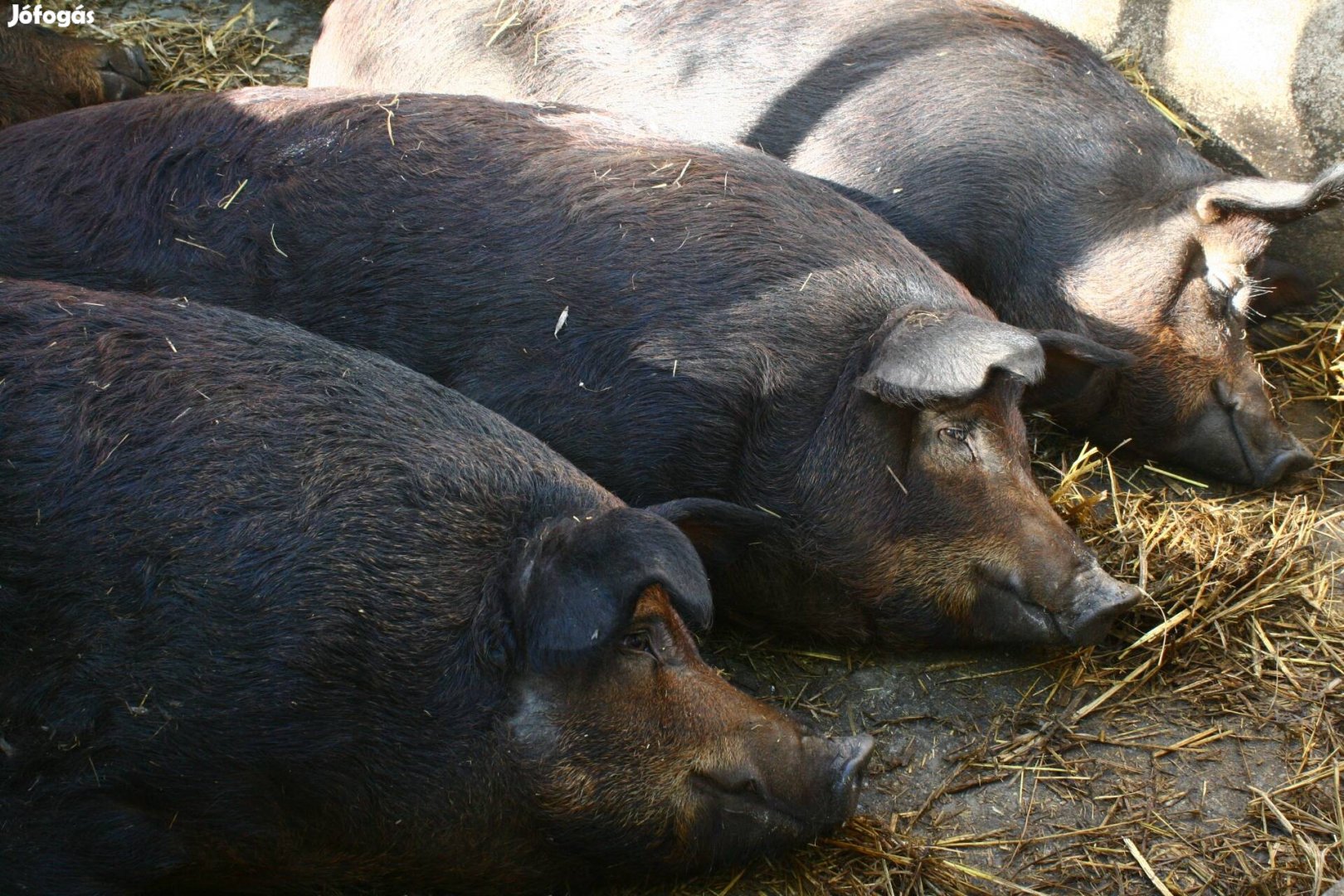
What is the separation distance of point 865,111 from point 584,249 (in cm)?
171

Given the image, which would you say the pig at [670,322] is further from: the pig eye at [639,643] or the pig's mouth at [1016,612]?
the pig eye at [639,643]

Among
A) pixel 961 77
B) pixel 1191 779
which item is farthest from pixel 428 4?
pixel 1191 779

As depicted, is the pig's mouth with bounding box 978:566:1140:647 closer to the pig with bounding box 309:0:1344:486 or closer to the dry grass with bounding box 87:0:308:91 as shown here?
the pig with bounding box 309:0:1344:486

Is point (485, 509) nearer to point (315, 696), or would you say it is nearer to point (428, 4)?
point (315, 696)

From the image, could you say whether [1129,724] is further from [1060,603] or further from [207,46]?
[207,46]

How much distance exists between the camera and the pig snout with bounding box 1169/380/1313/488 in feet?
19.0

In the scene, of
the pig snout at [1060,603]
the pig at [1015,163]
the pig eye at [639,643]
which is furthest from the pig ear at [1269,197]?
the pig eye at [639,643]

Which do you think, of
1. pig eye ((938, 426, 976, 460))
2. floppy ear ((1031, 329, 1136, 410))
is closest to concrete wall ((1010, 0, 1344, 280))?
floppy ear ((1031, 329, 1136, 410))

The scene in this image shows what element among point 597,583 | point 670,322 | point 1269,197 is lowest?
point 597,583

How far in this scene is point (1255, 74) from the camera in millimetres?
6344

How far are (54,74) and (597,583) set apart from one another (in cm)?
489

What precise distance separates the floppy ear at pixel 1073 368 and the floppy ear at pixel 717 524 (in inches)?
45.7

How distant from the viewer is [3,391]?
12.2ft

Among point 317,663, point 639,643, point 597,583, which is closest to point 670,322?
point 639,643
